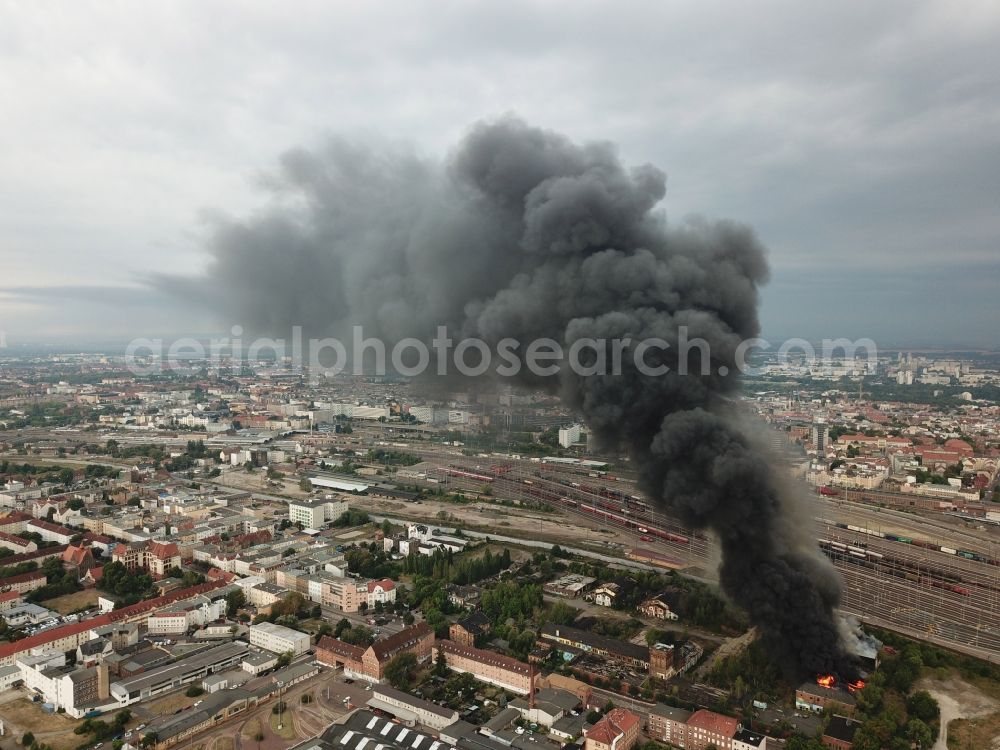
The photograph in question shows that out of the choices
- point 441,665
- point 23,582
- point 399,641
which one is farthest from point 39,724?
point 23,582

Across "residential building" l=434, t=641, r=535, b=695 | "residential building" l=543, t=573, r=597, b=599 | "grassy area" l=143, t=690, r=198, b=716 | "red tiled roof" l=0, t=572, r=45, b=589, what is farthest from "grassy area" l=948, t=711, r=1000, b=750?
"red tiled roof" l=0, t=572, r=45, b=589

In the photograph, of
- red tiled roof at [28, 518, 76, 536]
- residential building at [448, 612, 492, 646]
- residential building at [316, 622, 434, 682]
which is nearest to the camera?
residential building at [316, 622, 434, 682]

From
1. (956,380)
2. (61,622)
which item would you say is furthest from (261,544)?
(956,380)

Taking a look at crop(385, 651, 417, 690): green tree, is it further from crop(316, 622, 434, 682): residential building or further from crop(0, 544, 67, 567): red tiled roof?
crop(0, 544, 67, 567): red tiled roof

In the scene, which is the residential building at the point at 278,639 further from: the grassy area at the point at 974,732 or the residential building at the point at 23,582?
the grassy area at the point at 974,732

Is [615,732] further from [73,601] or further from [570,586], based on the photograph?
[73,601]

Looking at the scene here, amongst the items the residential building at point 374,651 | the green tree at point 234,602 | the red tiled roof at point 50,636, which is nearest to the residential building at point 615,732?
the residential building at point 374,651
